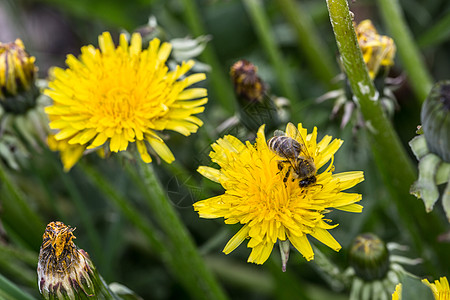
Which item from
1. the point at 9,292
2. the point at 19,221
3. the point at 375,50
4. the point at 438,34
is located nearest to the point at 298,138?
the point at 375,50

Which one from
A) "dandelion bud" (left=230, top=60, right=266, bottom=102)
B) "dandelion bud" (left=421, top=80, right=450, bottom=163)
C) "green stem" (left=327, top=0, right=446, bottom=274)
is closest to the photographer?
"dandelion bud" (left=421, top=80, right=450, bottom=163)

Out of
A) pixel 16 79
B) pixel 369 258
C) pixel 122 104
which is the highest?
pixel 16 79

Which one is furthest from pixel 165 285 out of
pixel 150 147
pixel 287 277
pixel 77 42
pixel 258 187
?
pixel 77 42

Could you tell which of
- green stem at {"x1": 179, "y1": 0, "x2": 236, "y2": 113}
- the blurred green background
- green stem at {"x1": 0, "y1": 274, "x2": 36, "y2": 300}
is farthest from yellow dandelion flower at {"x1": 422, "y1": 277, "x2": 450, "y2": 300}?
green stem at {"x1": 179, "y1": 0, "x2": 236, "y2": 113}

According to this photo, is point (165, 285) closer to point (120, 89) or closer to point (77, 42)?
point (120, 89)

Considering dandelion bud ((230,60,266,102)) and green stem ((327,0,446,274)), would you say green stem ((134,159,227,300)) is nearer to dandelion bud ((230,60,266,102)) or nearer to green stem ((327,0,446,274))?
dandelion bud ((230,60,266,102))

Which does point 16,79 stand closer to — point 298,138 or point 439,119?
point 298,138
